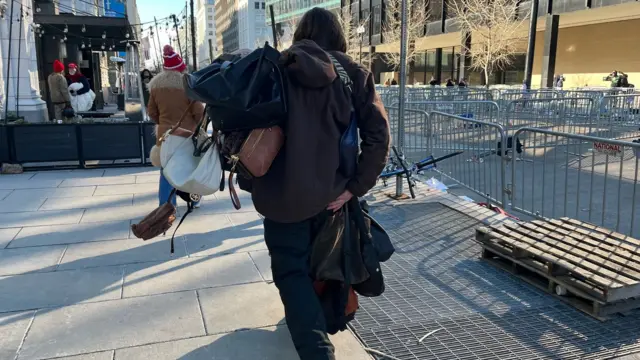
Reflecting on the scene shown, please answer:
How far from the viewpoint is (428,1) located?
1549 inches

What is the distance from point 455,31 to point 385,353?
36878 millimetres

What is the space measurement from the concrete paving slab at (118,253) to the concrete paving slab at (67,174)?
386cm

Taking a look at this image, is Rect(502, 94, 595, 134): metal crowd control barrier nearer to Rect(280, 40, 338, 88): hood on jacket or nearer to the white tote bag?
Rect(280, 40, 338, 88): hood on jacket

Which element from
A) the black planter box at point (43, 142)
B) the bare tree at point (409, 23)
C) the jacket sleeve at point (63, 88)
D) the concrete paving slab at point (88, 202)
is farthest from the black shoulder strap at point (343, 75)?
the bare tree at point (409, 23)

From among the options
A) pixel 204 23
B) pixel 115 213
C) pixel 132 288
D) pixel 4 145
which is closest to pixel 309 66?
pixel 132 288

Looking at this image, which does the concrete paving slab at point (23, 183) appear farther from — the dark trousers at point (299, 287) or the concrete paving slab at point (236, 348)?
the dark trousers at point (299, 287)

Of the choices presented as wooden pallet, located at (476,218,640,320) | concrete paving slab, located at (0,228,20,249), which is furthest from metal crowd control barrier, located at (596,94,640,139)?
concrete paving slab, located at (0,228,20,249)

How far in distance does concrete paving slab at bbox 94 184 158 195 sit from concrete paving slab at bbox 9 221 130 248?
5.28ft

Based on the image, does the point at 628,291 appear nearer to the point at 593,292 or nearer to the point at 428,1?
the point at 593,292

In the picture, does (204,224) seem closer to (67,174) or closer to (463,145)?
(67,174)

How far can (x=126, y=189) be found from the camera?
7508mm

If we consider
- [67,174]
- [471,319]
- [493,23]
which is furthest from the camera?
[493,23]

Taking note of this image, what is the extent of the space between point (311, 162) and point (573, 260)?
2.39 meters

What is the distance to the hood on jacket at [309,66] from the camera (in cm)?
236
